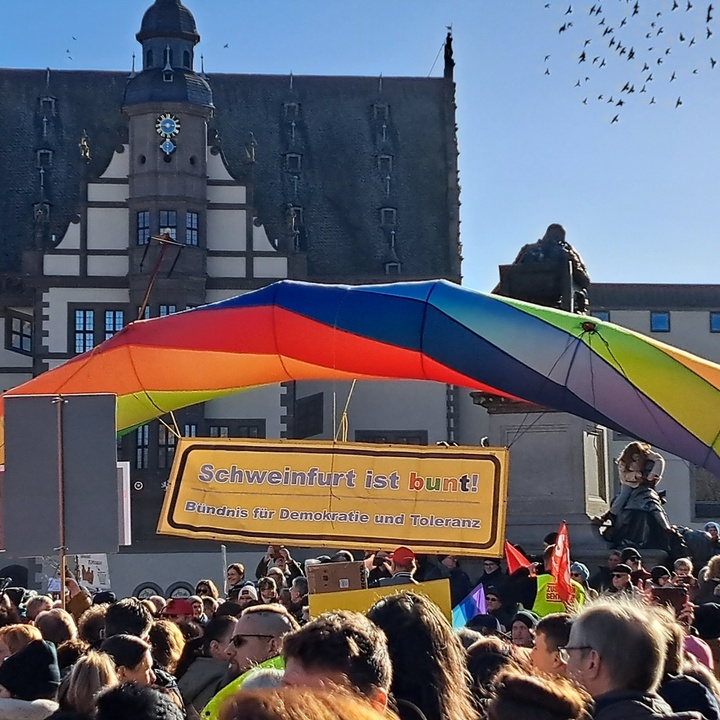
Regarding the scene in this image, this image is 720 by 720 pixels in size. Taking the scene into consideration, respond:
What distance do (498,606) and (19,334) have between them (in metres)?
42.8

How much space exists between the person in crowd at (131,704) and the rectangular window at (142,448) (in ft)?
152

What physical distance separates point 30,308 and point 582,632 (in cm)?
4975

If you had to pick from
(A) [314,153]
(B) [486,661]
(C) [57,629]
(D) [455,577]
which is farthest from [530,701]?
(A) [314,153]

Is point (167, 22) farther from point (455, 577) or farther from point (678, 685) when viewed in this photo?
point (678, 685)

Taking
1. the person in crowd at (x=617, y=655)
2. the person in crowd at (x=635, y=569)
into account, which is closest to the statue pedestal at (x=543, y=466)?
the person in crowd at (x=635, y=569)

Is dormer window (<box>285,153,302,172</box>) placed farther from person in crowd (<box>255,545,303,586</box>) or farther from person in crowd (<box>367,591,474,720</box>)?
person in crowd (<box>367,591,474,720</box>)

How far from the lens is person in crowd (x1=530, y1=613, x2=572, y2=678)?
6.77 meters

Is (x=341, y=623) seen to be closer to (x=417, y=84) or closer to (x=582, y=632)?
(x=582, y=632)

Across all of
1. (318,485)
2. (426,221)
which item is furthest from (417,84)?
(318,485)

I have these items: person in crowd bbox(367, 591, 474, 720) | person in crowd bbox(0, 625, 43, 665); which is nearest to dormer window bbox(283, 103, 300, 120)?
person in crowd bbox(0, 625, 43, 665)

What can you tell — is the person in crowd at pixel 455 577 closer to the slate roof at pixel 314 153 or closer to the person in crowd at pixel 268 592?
the person in crowd at pixel 268 592

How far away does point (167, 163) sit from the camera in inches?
2046

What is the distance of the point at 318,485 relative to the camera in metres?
11.3

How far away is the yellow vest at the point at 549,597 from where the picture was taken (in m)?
10.8
